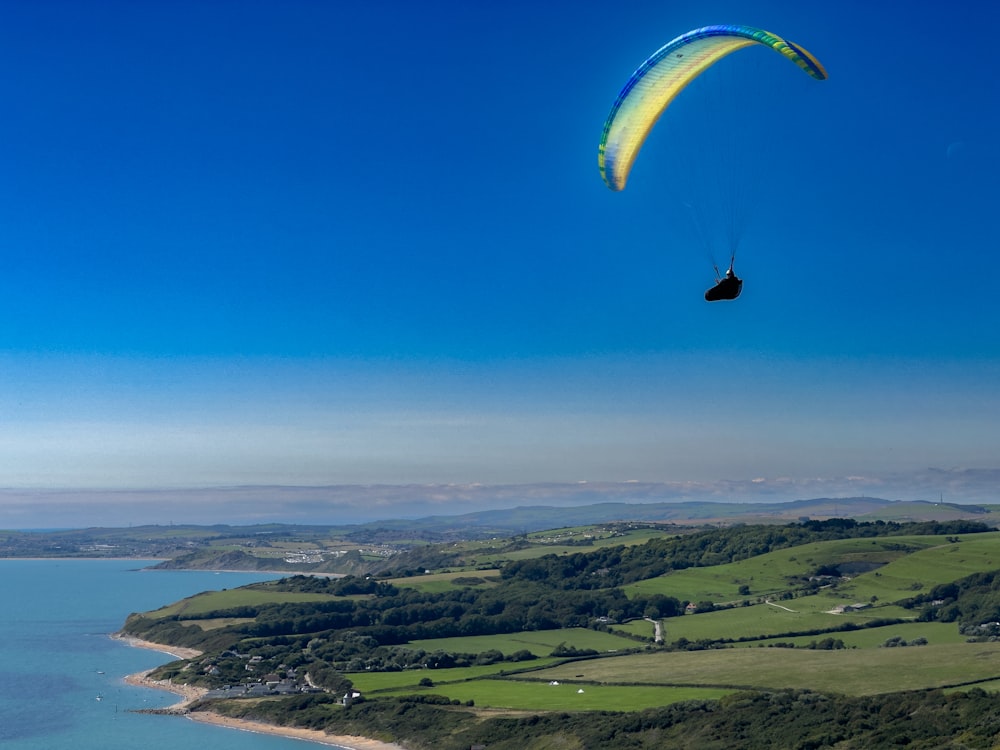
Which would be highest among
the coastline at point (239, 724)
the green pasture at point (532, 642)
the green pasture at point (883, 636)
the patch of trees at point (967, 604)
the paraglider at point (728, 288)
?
the paraglider at point (728, 288)

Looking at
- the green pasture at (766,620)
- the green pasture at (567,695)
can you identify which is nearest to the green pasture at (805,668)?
the green pasture at (567,695)

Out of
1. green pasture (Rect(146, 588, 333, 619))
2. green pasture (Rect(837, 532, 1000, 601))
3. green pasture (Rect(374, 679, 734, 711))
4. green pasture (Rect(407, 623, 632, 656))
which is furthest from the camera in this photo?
green pasture (Rect(146, 588, 333, 619))

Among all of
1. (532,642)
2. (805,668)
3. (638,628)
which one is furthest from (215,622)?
(805,668)

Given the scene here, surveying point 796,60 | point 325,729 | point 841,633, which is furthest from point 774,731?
point 841,633

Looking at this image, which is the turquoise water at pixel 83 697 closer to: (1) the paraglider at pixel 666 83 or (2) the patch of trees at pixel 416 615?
(2) the patch of trees at pixel 416 615

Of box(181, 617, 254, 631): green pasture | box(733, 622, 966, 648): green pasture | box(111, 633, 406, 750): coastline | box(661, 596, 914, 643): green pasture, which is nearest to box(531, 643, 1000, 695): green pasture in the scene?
box(733, 622, 966, 648): green pasture

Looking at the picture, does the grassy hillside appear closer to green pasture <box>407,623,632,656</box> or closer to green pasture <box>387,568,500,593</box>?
green pasture <box>407,623,632,656</box>

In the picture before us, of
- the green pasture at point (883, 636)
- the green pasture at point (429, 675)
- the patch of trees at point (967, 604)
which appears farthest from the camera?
the patch of trees at point (967, 604)

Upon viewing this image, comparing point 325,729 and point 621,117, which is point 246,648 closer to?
point 325,729
